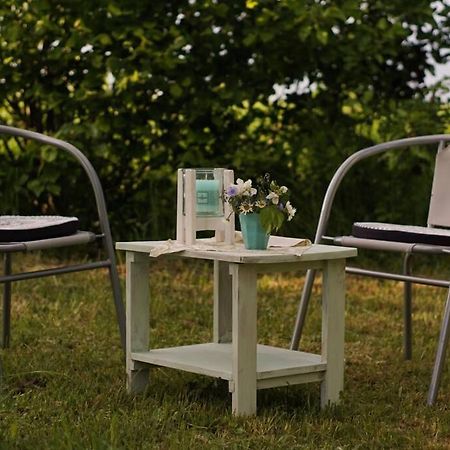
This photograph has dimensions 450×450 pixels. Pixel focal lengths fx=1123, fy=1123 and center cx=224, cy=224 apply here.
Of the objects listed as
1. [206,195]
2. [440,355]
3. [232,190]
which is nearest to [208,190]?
[206,195]

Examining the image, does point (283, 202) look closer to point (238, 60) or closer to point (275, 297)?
point (275, 297)

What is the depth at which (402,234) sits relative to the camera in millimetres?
2594

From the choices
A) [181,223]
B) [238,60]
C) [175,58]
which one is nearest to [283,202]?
[181,223]

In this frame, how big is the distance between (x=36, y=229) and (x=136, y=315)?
31 cm

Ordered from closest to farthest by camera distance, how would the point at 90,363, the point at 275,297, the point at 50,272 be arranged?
the point at 50,272 → the point at 90,363 → the point at 275,297

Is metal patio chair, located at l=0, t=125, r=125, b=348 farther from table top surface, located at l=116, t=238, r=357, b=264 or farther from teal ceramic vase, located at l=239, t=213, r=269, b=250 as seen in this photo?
teal ceramic vase, located at l=239, t=213, r=269, b=250

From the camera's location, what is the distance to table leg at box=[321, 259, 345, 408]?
7.97 feet

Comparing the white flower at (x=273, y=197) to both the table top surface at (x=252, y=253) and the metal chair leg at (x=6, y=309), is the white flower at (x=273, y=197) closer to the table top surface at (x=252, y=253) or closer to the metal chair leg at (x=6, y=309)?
the table top surface at (x=252, y=253)

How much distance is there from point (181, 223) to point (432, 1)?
8.37 feet

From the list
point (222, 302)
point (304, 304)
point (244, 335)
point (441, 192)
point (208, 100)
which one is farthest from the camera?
point (208, 100)

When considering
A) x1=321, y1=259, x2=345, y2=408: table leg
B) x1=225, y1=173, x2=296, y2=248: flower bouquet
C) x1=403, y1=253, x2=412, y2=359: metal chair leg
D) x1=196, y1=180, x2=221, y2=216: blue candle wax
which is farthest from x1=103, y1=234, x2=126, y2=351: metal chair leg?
x1=403, y1=253, x2=412, y2=359: metal chair leg

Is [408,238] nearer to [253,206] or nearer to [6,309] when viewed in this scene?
[253,206]

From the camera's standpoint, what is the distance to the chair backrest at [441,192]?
297 centimetres

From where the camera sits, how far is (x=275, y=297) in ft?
12.9
